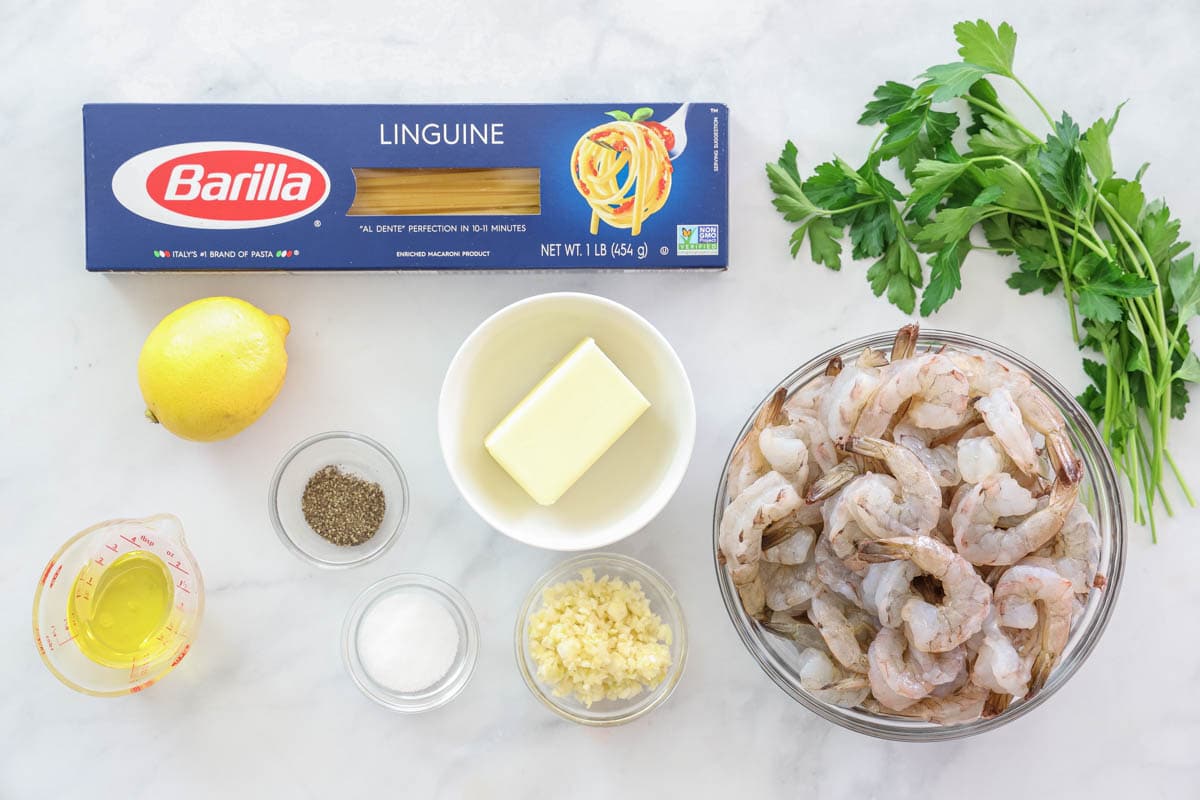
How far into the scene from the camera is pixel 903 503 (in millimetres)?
1116

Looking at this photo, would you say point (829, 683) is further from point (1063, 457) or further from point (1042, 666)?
point (1063, 457)

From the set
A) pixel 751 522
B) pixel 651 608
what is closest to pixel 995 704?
pixel 751 522

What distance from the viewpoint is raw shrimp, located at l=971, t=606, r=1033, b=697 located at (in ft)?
3.63

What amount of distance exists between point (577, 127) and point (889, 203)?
50 cm

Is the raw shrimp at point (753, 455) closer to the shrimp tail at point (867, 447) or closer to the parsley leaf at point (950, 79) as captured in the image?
the shrimp tail at point (867, 447)

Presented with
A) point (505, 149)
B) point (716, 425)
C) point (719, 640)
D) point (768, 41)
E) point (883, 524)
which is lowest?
point (719, 640)

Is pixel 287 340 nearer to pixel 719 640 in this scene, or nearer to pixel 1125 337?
pixel 719 640

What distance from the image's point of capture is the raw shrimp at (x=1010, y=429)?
3.63 ft

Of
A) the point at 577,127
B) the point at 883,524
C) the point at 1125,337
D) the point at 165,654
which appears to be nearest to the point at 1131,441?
the point at 1125,337

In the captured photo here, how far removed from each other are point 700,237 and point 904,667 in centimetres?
68

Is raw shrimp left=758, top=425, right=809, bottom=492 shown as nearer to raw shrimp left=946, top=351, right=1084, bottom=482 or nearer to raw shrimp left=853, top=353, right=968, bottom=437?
raw shrimp left=853, top=353, right=968, bottom=437

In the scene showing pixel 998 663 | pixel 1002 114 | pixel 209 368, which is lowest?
pixel 998 663

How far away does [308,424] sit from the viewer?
152 centimetres

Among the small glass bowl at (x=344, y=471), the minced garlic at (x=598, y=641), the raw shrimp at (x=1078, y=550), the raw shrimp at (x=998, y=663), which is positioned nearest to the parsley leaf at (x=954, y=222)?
the raw shrimp at (x=1078, y=550)
